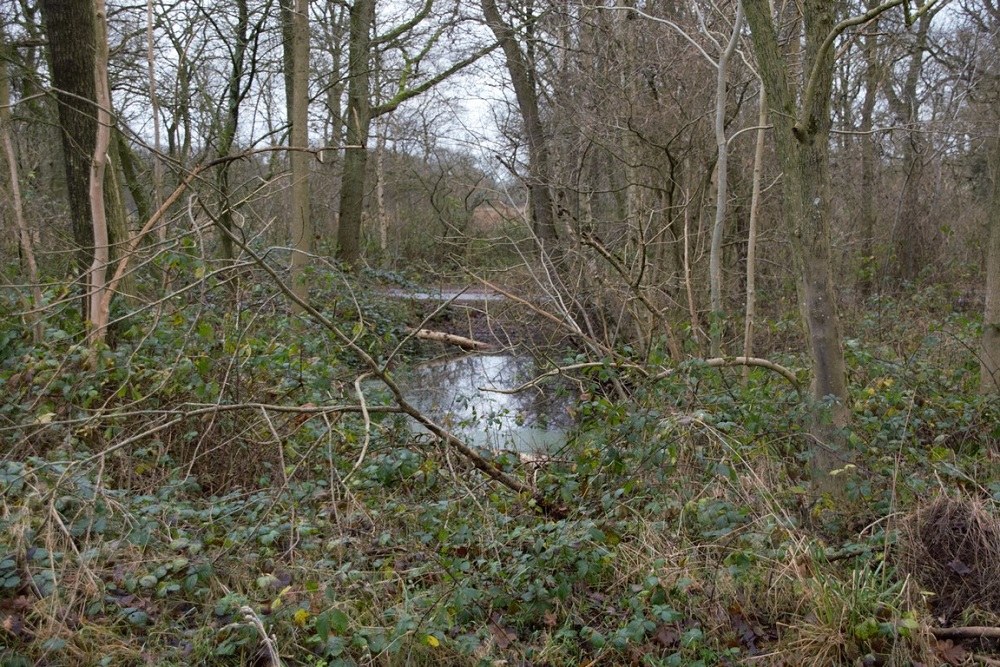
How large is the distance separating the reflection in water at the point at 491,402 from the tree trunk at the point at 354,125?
155 inches

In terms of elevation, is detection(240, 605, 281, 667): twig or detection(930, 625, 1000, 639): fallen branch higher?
detection(240, 605, 281, 667): twig

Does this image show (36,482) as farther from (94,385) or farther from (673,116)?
(673,116)

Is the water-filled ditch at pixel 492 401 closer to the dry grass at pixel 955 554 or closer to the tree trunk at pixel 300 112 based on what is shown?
the tree trunk at pixel 300 112

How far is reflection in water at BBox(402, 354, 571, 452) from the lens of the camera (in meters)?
7.36

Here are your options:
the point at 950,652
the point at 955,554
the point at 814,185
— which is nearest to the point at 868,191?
the point at 814,185

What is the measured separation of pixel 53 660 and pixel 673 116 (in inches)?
303

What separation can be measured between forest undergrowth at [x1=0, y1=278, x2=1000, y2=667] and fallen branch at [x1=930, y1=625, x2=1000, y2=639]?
0.20ft

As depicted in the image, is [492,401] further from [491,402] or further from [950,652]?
[950,652]

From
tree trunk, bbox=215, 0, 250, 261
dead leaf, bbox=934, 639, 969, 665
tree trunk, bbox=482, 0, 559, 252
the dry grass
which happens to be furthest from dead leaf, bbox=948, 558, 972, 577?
tree trunk, bbox=215, 0, 250, 261

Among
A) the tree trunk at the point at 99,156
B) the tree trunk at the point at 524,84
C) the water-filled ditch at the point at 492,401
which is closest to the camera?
the tree trunk at the point at 99,156

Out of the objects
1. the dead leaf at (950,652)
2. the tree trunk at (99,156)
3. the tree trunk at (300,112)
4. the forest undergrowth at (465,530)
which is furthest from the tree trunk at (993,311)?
the tree trunk at (300,112)

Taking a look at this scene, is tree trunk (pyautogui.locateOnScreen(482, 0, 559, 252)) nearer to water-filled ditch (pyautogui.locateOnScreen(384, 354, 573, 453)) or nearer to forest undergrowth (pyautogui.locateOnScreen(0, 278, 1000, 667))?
water-filled ditch (pyautogui.locateOnScreen(384, 354, 573, 453))

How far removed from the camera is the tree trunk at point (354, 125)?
1472 centimetres

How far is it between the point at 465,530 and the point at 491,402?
5179 millimetres
